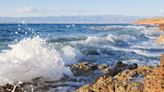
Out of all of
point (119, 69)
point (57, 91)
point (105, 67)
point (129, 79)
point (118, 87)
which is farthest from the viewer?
point (105, 67)

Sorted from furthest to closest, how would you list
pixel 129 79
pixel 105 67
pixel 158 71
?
pixel 105 67
pixel 129 79
pixel 158 71

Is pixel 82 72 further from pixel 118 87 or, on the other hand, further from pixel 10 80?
pixel 118 87

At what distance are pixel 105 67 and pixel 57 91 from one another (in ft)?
10.6

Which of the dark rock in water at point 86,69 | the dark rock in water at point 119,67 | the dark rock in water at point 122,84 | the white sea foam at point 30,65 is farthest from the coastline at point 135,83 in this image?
the white sea foam at point 30,65

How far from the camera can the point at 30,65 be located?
1359cm

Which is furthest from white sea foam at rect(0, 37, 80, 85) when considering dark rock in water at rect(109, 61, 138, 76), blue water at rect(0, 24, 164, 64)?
blue water at rect(0, 24, 164, 64)

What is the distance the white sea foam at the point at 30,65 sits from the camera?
1246 cm

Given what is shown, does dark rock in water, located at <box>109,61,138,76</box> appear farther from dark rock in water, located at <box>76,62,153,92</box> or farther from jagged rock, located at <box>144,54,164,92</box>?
jagged rock, located at <box>144,54,164,92</box>

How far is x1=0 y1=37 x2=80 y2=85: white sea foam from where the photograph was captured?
1246cm

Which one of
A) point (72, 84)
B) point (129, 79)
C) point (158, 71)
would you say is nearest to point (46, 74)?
point (72, 84)

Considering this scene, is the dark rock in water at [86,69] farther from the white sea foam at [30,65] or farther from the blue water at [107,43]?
the blue water at [107,43]

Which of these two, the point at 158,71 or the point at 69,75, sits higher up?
the point at 158,71

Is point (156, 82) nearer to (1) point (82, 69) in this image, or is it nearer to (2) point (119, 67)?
(2) point (119, 67)

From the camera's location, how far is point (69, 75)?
12.8 meters
